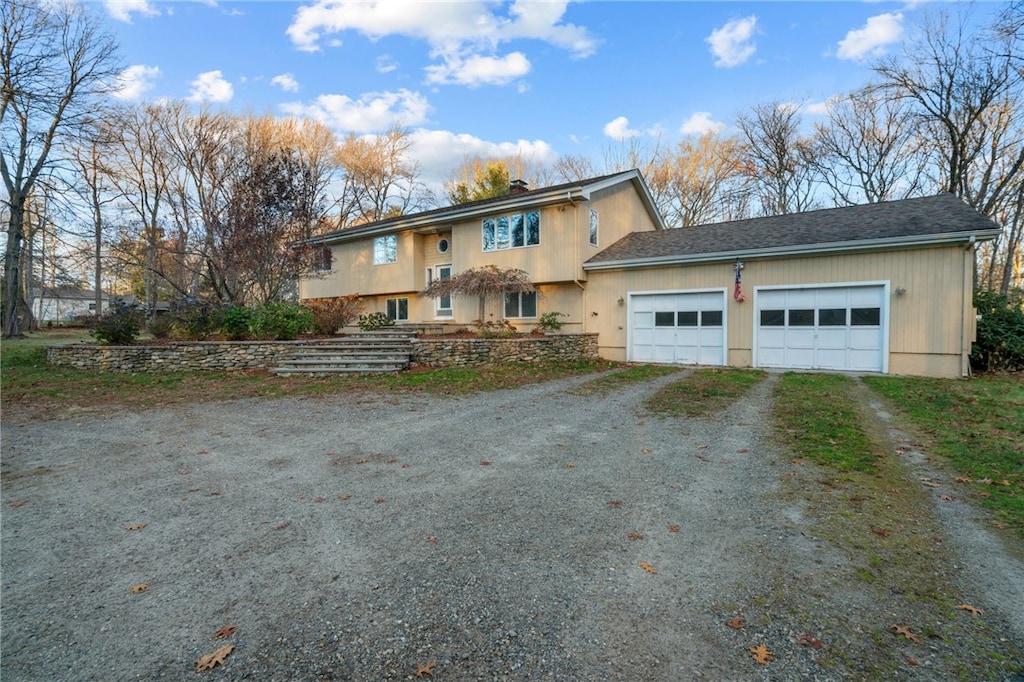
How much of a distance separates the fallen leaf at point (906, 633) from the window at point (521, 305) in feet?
47.4

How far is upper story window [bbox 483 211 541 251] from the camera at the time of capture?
16.0m

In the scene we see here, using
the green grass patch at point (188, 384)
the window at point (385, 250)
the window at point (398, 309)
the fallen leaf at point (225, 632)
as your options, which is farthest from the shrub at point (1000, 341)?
the window at point (385, 250)

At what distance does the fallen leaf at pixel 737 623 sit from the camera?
7.77ft

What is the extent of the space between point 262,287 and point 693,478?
15944 mm

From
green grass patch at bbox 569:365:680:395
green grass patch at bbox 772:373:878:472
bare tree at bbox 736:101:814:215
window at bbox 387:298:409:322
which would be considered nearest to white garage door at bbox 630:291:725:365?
green grass patch at bbox 569:365:680:395

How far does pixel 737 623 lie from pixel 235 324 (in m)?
14.7

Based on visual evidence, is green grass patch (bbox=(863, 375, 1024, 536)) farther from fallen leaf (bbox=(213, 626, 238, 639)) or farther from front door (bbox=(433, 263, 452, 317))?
front door (bbox=(433, 263, 452, 317))

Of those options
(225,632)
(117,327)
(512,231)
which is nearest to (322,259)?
(117,327)

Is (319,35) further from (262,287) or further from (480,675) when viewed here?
(480,675)

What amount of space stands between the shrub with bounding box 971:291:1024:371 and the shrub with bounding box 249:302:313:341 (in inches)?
720

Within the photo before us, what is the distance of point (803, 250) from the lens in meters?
12.0

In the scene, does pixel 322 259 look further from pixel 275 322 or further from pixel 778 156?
pixel 778 156

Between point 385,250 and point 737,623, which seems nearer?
point 737,623

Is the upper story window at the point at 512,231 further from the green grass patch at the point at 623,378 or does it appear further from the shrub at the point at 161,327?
the shrub at the point at 161,327
